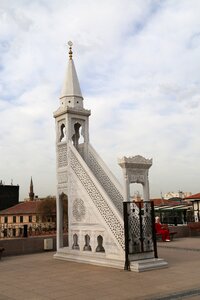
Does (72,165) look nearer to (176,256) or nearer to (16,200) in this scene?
(176,256)

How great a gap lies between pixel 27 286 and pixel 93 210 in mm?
3874

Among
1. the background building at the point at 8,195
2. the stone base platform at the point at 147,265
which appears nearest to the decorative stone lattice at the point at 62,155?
the stone base platform at the point at 147,265

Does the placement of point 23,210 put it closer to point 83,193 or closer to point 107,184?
point 107,184

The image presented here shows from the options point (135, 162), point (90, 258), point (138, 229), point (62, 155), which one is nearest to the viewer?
point (138, 229)

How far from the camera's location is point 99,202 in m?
11.3

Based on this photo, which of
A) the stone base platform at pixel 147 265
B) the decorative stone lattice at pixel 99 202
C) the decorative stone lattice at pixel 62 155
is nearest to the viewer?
the stone base platform at pixel 147 265

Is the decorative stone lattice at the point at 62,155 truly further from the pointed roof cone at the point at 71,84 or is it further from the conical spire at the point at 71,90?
the pointed roof cone at the point at 71,84

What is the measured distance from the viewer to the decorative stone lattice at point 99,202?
34.4 ft

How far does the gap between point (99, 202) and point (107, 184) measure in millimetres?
1767

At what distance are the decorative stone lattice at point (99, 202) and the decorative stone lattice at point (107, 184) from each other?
104 cm

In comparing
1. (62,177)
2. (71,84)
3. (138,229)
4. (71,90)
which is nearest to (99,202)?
(138,229)

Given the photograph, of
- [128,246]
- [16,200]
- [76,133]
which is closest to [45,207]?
[16,200]

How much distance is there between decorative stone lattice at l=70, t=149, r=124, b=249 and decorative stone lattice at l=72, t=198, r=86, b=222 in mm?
636

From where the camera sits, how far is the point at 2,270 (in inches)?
416
